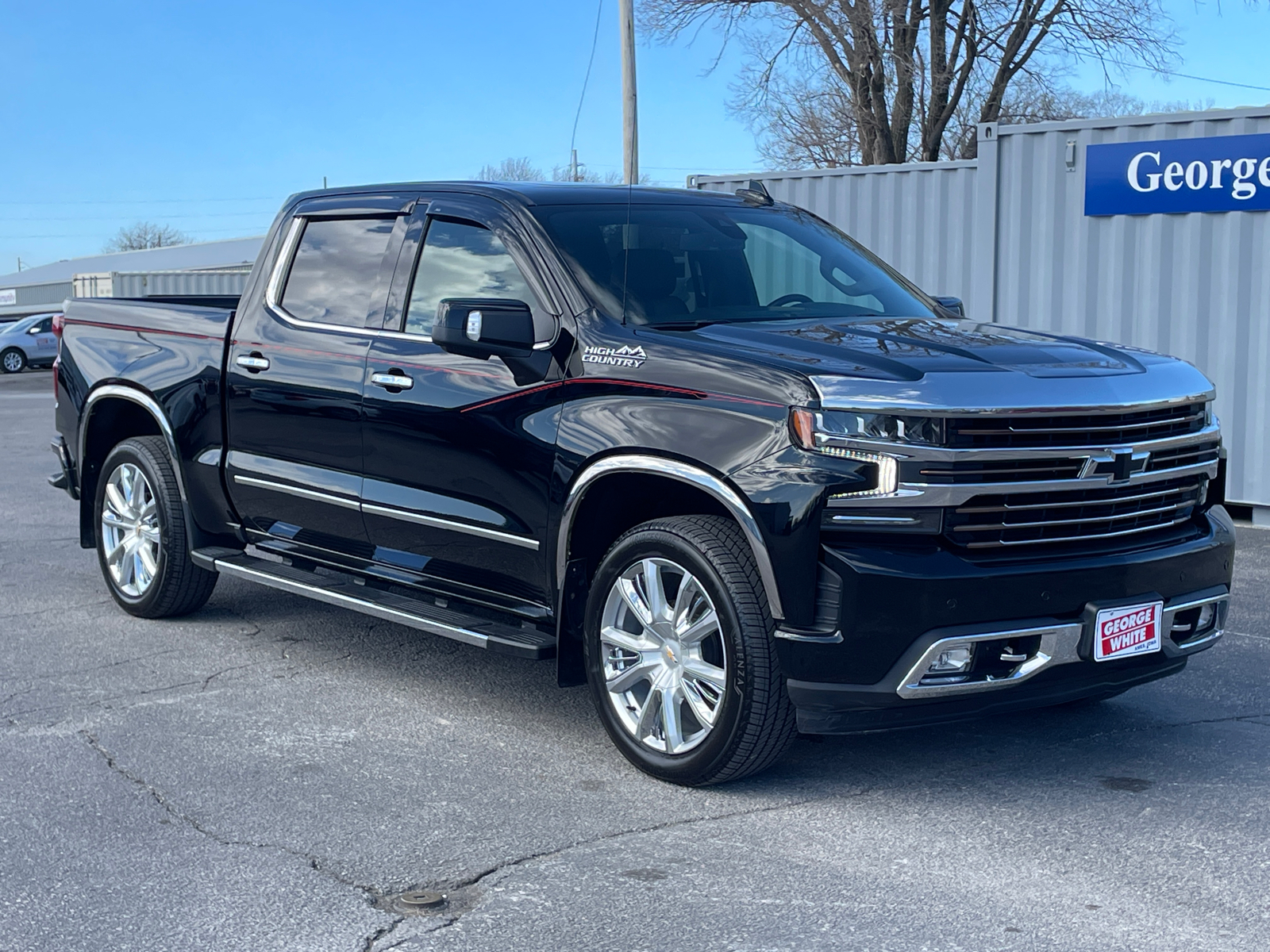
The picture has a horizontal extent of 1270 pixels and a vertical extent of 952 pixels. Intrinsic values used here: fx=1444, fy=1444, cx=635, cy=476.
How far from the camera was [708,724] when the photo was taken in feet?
14.8

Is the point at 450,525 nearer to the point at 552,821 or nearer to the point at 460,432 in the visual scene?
the point at 460,432

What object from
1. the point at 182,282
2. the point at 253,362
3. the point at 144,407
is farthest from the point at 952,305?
the point at 182,282

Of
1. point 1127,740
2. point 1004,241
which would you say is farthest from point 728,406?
point 1004,241

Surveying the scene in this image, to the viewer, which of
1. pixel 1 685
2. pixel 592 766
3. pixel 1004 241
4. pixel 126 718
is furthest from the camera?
pixel 1004 241

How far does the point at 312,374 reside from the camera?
5.90 metres

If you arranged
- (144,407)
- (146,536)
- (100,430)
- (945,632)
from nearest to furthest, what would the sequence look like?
(945,632)
(144,407)
(146,536)
(100,430)

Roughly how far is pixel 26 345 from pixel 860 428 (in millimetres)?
38121

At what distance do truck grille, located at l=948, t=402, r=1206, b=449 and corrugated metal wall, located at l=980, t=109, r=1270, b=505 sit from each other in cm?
678

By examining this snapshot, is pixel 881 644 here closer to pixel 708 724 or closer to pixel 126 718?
pixel 708 724

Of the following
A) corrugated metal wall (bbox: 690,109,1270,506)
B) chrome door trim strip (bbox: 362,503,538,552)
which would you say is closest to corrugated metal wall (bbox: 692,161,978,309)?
corrugated metal wall (bbox: 690,109,1270,506)

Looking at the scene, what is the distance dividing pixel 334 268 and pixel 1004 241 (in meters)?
7.50

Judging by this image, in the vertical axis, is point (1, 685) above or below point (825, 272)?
below

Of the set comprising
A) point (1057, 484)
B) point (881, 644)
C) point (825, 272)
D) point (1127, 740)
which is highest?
point (825, 272)

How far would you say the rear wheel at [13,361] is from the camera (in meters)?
37.8
